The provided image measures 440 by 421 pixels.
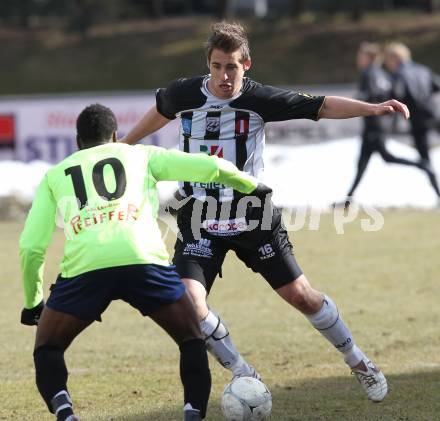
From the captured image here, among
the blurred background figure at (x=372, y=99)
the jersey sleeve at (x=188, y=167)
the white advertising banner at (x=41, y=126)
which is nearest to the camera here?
the jersey sleeve at (x=188, y=167)

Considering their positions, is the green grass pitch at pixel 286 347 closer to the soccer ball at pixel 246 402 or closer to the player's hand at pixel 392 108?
the soccer ball at pixel 246 402

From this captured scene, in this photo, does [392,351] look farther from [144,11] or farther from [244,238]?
[144,11]

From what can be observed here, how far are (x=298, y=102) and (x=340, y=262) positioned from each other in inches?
242

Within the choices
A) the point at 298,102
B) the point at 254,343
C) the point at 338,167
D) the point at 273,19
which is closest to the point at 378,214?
the point at 338,167

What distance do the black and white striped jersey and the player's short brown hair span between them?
0.24m

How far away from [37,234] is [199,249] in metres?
1.44

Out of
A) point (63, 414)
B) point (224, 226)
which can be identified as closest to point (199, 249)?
point (224, 226)

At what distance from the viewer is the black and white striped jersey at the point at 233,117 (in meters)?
6.19

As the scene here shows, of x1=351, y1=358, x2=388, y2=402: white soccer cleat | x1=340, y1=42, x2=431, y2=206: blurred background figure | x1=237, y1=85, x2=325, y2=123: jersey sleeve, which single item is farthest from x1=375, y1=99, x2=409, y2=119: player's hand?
x1=340, y1=42, x2=431, y2=206: blurred background figure

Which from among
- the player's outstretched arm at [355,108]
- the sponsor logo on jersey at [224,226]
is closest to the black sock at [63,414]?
the sponsor logo on jersey at [224,226]

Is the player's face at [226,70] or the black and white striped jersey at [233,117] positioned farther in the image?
the black and white striped jersey at [233,117]

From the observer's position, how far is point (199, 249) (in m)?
6.17

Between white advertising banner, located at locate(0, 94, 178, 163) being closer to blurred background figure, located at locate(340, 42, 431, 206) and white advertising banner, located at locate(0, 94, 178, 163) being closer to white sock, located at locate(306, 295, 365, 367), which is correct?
blurred background figure, located at locate(340, 42, 431, 206)

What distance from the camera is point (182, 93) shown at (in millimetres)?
6312
